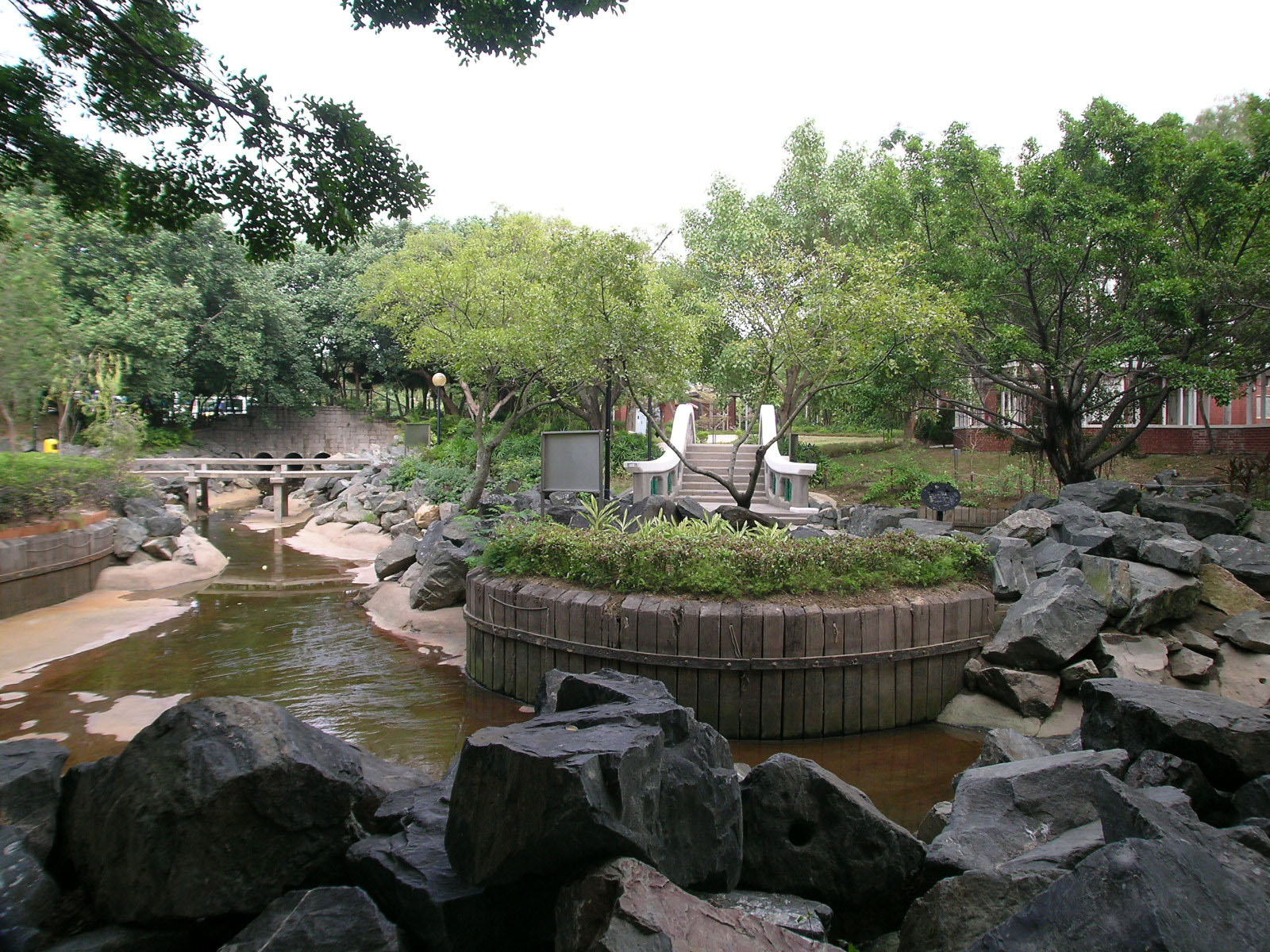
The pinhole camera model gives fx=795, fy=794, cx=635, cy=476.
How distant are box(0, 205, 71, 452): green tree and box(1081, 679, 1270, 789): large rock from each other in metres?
14.2

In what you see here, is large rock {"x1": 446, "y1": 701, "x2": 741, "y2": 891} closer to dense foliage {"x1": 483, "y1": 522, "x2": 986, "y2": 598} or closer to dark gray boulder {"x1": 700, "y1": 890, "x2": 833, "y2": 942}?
dark gray boulder {"x1": 700, "y1": 890, "x2": 833, "y2": 942}

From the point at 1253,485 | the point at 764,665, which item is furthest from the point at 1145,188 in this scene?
the point at 764,665

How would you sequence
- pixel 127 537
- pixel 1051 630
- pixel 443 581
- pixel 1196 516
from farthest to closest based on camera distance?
pixel 127 537 < pixel 443 581 < pixel 1196 516 < pixel 1051 630

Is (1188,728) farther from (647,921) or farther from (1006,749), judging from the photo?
(647,921)

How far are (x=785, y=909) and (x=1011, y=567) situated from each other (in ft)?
17.1

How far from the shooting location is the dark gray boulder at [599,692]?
3.29 m

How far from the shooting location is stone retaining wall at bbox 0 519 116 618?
9.67m

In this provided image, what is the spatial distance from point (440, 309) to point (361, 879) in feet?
51.3

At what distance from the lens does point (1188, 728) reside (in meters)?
3.27

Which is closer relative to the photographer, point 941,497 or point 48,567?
point 941,497

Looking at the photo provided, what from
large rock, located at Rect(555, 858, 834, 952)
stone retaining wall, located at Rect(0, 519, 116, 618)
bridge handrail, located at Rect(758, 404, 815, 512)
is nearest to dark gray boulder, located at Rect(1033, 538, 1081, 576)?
bridge handrail, located at Rect(758, 404, 815, 512)

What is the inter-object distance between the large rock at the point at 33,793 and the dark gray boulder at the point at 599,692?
183 centimetres

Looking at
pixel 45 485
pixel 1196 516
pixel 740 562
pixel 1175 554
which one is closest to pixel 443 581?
pixel 740 562

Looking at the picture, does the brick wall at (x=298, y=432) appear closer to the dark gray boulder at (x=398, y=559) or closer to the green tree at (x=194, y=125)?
the dark gray boulder at (x=398, y=559)
